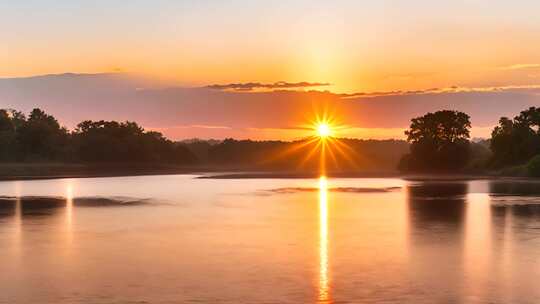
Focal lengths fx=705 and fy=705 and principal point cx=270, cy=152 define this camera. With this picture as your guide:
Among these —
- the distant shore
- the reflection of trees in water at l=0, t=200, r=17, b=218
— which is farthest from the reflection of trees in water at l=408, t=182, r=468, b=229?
the distant shore

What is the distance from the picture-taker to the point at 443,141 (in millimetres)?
121250

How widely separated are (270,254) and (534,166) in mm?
82919

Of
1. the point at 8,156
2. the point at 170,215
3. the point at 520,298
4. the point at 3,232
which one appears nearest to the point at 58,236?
the point at 3,232

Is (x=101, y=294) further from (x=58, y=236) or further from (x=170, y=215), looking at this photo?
(x=170, y=215)

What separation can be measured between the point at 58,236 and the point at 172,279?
12216 mm

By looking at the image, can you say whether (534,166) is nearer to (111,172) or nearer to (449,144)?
(449,144)

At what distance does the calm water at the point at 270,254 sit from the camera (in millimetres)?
18031

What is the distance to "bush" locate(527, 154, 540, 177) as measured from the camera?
9879 cm

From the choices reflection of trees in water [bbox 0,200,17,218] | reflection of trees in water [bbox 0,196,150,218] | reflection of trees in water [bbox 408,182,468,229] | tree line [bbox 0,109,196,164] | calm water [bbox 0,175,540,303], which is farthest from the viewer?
tree line [bbox 0,109,196,164]

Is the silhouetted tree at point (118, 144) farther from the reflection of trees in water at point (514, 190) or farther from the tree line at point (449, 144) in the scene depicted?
the reflection of trees in water at point (514, 190)

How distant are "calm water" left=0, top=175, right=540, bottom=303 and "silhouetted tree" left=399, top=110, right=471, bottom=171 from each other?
74.9m

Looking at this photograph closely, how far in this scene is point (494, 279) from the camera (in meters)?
19.9

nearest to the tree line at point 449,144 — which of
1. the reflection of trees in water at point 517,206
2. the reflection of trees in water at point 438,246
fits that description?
the reflection of trees in water at point 517,206

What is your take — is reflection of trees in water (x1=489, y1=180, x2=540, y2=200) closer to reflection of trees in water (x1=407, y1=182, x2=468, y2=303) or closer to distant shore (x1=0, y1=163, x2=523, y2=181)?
reflection of trees in water (x1=407, y1=182, x2=468, y2=303)
